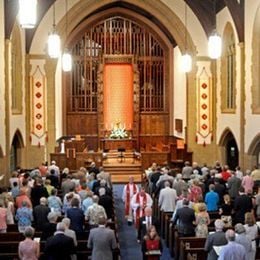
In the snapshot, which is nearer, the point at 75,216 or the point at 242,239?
the point at 242,239

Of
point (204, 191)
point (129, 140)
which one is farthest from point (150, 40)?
point (204, 191)

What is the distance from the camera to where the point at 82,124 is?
3166 centimetres

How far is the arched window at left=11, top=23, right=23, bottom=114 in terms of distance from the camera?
23625 mm

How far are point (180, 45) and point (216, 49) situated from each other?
25.2ft

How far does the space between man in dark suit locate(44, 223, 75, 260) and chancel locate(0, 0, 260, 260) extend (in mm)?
81

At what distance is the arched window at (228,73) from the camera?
24.1 meters

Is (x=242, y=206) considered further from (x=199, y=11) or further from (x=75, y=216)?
(x=199, y=11)

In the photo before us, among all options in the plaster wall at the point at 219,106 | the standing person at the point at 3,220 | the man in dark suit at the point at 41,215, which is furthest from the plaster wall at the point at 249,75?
the standing person at the point at 3,220

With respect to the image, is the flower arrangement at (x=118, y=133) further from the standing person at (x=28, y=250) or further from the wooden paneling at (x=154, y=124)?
the standing person at (x=28, y=250)

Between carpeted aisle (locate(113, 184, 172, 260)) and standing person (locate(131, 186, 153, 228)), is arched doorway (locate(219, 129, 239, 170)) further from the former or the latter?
standing person (locate(131, 186, 153, 228))

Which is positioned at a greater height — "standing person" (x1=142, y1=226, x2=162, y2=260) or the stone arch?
the stone arch

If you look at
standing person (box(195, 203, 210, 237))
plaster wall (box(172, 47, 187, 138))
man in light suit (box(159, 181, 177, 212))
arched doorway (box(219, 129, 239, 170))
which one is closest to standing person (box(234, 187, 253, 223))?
standing person (box(195, 203, 210, 237))

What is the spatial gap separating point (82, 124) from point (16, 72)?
7.81m

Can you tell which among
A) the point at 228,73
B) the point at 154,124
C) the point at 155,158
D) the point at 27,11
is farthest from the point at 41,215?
the point at 154,124
